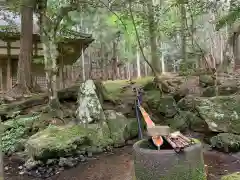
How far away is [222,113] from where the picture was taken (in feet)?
27.7

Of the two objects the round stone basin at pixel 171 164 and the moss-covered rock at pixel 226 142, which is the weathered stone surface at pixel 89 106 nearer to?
the moss-covered rock at pixel 226 142

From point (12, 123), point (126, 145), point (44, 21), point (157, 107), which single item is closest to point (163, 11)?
point (157, 107)

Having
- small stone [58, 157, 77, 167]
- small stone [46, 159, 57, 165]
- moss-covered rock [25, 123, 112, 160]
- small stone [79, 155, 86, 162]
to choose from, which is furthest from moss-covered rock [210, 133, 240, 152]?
small stone [46, 159, 57, 165]

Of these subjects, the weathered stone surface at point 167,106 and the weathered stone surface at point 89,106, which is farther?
the weathered stone surface at point 167,106

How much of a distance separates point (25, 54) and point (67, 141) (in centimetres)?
685

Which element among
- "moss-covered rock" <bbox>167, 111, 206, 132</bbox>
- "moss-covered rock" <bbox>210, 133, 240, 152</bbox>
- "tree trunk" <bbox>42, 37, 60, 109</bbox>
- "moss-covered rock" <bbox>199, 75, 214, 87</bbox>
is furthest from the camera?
"moss-covered rock" <bbox>199, 75, 214, 87</bbox>

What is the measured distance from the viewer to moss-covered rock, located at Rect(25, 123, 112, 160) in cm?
751

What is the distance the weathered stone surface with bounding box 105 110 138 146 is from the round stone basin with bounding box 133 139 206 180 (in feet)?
15.5

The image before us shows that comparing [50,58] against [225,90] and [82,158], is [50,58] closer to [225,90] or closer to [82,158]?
[82,158]

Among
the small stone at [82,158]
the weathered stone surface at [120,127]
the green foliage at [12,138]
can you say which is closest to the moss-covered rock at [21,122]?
the green foliage at [12,138]

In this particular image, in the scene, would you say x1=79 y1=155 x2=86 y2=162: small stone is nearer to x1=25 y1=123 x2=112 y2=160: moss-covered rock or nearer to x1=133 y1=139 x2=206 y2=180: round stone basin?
x1=25 y1=123 x2=112 y2=160: moss-covered rock

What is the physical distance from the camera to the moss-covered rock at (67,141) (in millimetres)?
7507

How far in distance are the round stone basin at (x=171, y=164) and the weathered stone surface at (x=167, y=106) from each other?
6.27m

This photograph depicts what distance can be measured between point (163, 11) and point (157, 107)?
4.81 m
